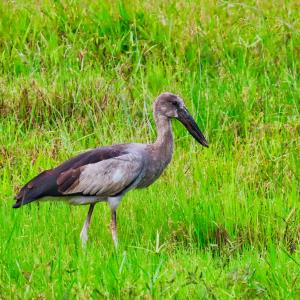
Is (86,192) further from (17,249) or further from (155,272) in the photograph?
(155,272)

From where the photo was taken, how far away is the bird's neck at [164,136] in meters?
7.02

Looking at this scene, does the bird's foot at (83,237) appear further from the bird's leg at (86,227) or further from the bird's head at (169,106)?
the bird's head at (169,106)

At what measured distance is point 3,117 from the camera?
8.36 m

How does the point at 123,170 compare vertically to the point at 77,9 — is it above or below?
below

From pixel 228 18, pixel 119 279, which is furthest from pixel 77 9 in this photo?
pixel 119 279

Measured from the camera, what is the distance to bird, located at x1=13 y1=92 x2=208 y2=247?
21.2 feet

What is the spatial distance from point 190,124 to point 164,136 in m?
0.28

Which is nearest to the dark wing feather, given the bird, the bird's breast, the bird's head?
the bird

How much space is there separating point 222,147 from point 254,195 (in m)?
0.98

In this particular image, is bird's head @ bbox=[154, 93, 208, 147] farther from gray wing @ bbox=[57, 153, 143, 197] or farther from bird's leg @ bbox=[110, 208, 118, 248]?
bird's leg @ bbox=[110, 208, 118, 248]

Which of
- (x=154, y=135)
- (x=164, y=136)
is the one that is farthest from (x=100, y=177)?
(x=154, y=135)

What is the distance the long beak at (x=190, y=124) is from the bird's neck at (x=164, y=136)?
100mm

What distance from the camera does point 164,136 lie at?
7090 mm

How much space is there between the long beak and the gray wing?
27.1 inches
